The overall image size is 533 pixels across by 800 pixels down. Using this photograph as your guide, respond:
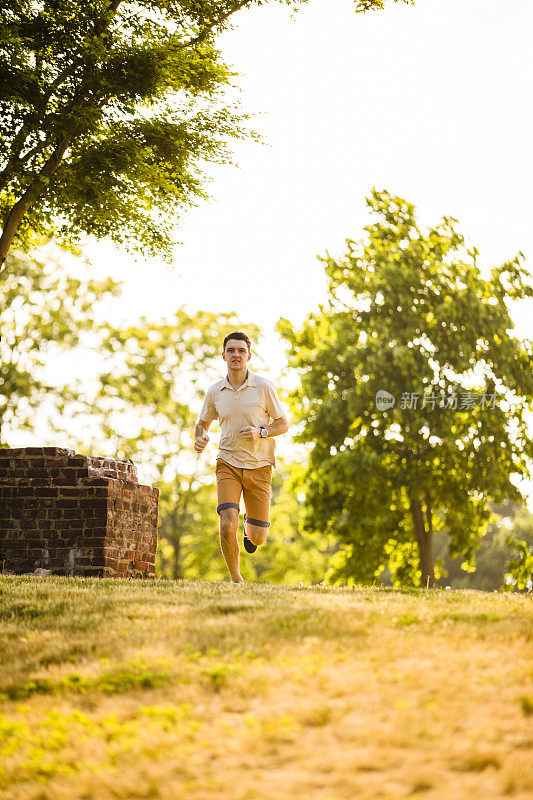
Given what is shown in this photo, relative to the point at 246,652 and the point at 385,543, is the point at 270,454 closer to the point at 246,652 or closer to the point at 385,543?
the point at 246,652

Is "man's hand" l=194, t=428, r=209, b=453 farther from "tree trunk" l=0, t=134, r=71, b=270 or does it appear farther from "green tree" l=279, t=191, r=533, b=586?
"green tree" l=279, t=191, r=533, b=586

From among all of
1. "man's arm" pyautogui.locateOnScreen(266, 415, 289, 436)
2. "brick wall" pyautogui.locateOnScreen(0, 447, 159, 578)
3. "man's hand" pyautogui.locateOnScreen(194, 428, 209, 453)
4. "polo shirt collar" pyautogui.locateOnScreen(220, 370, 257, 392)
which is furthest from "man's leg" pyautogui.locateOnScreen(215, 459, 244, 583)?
"brick wall" pyautogui.locateOnScreen(0, 447, 159, 578)

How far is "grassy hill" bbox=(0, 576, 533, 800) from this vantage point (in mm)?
3301

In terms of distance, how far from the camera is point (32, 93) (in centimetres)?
1328

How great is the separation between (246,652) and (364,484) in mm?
14668

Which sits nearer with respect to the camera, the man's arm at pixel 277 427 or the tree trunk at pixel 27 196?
the man's arm at pixel 277 427

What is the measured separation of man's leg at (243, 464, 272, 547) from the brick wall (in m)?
2.75

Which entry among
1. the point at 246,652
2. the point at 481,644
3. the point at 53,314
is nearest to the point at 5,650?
the point at 246,652

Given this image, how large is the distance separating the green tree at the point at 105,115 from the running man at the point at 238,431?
579 cm

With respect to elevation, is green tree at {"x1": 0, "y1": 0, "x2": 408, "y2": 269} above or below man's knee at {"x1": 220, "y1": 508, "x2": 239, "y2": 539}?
above

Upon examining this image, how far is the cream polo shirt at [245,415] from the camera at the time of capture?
9.08 metres

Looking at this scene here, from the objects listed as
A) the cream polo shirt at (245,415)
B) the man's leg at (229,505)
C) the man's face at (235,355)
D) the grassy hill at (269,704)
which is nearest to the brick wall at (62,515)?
the man's leg at (229,505)

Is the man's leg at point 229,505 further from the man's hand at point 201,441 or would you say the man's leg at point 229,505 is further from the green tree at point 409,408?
the green tree at point 409,408

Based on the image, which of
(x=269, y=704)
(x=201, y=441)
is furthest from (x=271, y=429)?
(x=269, y=704)
